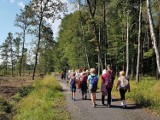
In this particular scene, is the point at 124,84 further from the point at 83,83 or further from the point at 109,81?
the point at 83,83

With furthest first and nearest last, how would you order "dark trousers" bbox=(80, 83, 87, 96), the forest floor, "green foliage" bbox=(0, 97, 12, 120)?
the forest floor < "dark trousers" bbox=(80, 83, 87, 96) < "green foliage" bbox=(0, 97, 12, 120)

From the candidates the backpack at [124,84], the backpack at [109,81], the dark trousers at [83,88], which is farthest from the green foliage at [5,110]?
the backpack at [124,84]

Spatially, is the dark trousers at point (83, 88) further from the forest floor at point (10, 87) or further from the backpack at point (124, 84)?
the forest floor at point (10, 87)

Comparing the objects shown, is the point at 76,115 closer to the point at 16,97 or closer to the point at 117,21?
the point at 16,97

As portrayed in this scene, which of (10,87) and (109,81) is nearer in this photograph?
(109,81)

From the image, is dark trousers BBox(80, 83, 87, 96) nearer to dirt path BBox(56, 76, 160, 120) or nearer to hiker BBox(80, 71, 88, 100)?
hiker BBox(80, 71, 88, 100)

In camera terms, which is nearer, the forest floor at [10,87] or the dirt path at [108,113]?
the dirt path at [108,113]

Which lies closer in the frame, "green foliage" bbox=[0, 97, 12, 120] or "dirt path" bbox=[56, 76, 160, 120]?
Result: "dirt path" bbox=[56, 76, 160, 120]

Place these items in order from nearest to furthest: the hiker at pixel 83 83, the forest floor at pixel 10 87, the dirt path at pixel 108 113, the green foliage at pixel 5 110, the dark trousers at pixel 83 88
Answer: the dirt path at pixel 108 113 < the green foliage at pixel 5 110 < the dark trousers at pixel 83 88 < the hiker at pixel 83 83 < the forest floor at pixel 10 87

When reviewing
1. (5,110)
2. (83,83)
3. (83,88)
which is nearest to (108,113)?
(5,110)

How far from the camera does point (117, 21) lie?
209 ft

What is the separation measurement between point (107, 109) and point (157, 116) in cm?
319

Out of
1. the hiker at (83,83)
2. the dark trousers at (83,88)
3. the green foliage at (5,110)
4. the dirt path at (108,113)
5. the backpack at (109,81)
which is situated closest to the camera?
the dirt path at (108,113)

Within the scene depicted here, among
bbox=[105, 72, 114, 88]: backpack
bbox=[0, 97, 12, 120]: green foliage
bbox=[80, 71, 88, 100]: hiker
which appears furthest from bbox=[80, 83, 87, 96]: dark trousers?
bbox=[105, 72, 114, 88]: backpack
